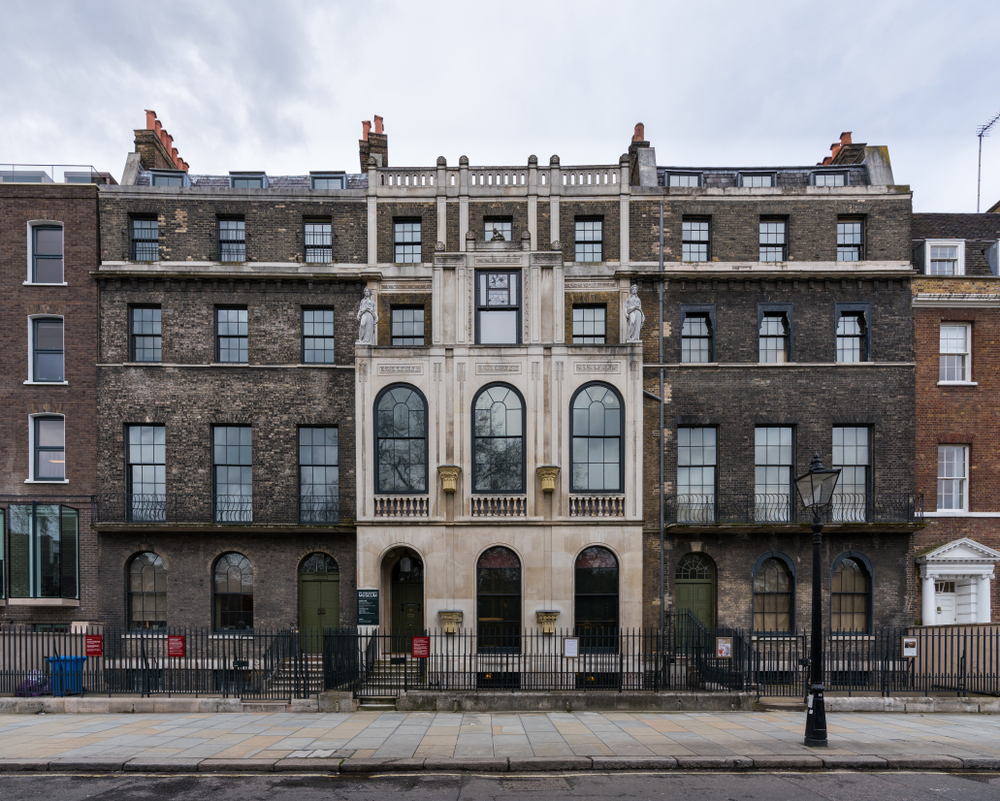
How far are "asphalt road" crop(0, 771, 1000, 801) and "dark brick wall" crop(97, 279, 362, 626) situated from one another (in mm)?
9347

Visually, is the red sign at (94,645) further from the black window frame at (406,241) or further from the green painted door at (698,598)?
the green painted door at (698,598)

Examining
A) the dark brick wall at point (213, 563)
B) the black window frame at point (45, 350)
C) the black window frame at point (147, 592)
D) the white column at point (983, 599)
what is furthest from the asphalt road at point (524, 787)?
the black window frame at point (45, 350)

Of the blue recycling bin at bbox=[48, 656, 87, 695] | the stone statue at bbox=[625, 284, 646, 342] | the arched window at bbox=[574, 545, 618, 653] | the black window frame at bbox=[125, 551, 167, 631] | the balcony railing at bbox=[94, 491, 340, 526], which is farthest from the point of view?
the balcony railing at bbox=[94, 491, 340, 526]

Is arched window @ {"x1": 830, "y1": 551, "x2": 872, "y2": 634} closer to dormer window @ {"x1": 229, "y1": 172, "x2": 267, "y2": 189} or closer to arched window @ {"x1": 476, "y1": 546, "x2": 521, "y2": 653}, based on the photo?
arched window @ {"x1": 476, "y1": 546, "x2": 521, "y2": 653}

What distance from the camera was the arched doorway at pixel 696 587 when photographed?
1914 cm

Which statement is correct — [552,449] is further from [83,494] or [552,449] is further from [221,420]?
[83,494]

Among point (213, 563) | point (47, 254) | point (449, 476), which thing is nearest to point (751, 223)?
point (449, 476)

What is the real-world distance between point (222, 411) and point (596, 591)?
1368 cm

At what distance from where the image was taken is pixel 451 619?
58.0ft

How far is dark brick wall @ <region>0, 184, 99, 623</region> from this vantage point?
19453 millimetres

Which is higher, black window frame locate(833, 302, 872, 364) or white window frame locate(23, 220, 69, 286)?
white window frame locate(23, 220, 69, 286)

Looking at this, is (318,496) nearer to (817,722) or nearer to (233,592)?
(233,592)

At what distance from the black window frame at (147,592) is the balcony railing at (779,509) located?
55.5ft

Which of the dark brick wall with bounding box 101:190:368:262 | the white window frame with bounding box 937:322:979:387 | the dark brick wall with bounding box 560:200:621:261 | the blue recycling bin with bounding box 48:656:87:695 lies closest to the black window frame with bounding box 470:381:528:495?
the dark brick wall with bounding box 560:200:621:261
